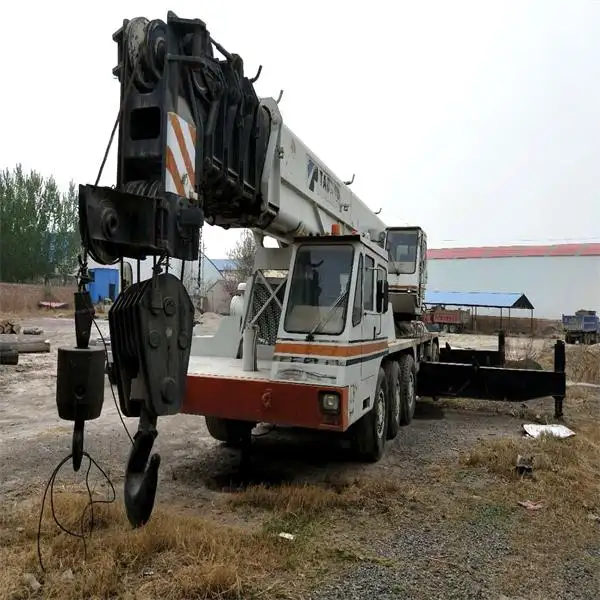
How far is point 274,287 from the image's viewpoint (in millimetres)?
6246

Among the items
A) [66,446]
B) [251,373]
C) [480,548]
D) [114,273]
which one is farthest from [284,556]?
[114,273]

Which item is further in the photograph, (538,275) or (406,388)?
(538,275)

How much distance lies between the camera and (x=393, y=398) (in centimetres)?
724

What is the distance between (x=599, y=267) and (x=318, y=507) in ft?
165

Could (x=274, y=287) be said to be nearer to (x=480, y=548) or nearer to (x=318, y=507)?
(x=318, y=507)

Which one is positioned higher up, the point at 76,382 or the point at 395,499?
the point at 76,382

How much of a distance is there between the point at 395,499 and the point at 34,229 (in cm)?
3713

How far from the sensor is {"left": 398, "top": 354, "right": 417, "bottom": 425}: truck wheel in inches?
319

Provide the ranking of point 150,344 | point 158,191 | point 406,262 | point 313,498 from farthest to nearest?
point 406,262
point 313,498
point 158,191
point 150,344

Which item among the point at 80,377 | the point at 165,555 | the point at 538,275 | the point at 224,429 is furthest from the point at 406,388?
the point at 538,275

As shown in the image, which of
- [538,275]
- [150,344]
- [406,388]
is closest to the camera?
[150,344]

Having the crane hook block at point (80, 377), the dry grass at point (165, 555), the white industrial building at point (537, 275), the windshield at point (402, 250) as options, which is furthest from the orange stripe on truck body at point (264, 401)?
the white industrial building at point (537, 275)

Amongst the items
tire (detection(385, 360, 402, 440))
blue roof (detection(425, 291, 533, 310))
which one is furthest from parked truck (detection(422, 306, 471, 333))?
tire (detection(385, 360, 402, 440))

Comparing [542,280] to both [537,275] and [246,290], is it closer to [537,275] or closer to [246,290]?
[537,275]
